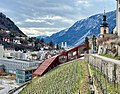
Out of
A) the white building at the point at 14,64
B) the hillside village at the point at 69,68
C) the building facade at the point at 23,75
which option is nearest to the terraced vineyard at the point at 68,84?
the hillside village at the point at 69,68

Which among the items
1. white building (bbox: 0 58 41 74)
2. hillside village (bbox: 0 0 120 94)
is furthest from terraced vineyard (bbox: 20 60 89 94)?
white building (bbox: 0 58 41 74)

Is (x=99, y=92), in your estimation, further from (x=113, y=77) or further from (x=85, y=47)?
(x=85, y=47)

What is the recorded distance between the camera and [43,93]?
29250 millimetres

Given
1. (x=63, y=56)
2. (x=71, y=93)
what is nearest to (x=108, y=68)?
(x=71, y=93)

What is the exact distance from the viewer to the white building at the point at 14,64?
290ft

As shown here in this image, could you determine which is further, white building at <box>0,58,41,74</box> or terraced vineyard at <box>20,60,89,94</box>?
white building at <box>0,58,41,74</box>

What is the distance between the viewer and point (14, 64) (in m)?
93.9

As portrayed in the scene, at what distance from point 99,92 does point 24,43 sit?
562 ft

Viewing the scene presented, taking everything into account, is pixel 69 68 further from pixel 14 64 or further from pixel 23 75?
pixel 14 64

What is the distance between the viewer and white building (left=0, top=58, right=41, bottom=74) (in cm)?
8850

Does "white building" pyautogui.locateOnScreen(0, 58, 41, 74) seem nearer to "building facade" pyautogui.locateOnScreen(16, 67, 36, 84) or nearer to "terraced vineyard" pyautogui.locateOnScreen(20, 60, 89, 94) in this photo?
"building facade" pyautogui.locateOnScreen(16, 67, 36, 84)

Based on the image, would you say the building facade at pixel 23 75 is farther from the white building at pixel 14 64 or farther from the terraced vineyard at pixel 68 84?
the terraced vineyard at pixel 68 84

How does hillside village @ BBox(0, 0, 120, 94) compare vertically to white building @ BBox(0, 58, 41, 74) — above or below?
above

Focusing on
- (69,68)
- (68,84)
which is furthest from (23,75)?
(68,84)
